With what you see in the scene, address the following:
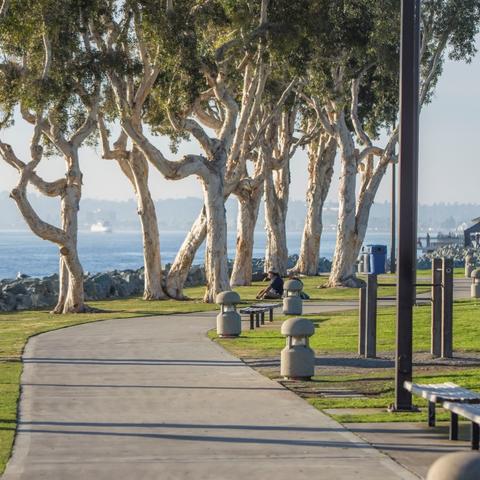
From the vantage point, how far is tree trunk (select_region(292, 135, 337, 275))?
188 feet

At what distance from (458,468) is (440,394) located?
6.25 metres

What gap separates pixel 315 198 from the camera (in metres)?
58.3

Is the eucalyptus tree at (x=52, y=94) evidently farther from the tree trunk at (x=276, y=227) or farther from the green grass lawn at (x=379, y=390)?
the tree trunk at (x=276, y=227)

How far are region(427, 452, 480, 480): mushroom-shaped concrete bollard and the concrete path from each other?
4.21 metres

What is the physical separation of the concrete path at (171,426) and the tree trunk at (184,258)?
17915 millimetres

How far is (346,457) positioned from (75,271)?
77.5 ft

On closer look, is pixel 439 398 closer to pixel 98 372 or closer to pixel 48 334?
pixel 98 372

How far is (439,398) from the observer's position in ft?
41.5

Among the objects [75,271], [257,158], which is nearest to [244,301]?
[75,271]

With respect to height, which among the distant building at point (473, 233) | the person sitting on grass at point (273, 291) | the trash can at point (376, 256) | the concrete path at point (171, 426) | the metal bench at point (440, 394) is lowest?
the concrete path at point (171, 426)

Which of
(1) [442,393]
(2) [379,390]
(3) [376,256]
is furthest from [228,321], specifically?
(3) [376,256]

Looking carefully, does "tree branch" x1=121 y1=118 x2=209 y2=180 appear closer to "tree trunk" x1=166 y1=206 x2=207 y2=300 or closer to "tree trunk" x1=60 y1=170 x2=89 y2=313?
"tree trunk" x1=60 y1=170 x2=89 y2=313

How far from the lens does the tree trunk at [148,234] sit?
133 feet

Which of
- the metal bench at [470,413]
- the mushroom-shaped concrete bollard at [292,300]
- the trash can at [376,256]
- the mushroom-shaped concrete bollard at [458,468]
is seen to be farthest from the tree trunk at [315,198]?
the mushroom-shaped concrete bollard at [458,468]
